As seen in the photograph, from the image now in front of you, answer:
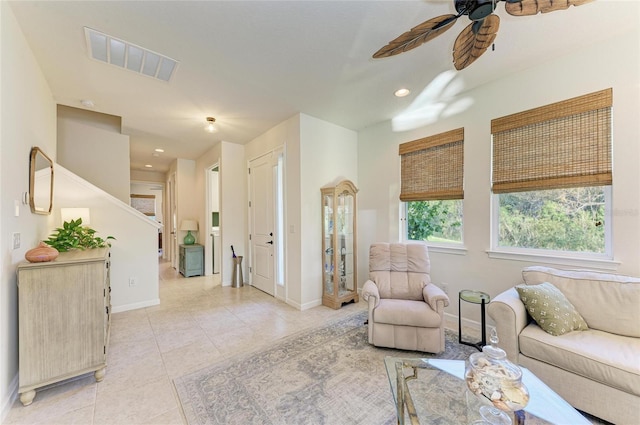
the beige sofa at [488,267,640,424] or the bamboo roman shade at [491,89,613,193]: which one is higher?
the bamboo roman shade at [491,89,613,193]

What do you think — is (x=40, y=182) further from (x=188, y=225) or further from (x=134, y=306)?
(x=188, y=225)

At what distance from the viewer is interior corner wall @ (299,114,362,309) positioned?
3494 mm

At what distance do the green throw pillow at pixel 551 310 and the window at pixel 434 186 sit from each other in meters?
1.20

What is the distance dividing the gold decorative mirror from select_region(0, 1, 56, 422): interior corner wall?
0.07 meters

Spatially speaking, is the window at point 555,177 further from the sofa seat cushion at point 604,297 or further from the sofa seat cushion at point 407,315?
the sofa seat cushion at point 407,315

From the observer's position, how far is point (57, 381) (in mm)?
1830

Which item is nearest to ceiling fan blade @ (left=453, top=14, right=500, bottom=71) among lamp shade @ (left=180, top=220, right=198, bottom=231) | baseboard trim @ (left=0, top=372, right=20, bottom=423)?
baseboard trim @ (left=0, top=372, right=20, bottom=423)

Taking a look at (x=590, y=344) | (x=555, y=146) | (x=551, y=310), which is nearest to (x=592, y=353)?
(x=590, y=344)

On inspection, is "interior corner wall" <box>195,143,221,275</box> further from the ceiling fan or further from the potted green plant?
the ceiling fan

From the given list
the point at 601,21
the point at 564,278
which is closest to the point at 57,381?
the point at 564,278

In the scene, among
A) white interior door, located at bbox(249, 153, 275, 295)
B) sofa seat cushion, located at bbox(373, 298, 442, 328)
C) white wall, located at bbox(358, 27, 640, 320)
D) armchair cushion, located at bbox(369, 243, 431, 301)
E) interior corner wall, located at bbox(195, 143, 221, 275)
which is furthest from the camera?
interior corner wall, located at bbox(195, 143, 221, 275)

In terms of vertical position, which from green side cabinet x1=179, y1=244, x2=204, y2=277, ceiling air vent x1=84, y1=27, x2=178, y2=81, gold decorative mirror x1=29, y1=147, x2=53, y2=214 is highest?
ceiling air vent x1=84, y1=27, x2=178, y2=81

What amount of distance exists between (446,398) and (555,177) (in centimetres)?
223

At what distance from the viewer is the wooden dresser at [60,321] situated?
5.65ft
